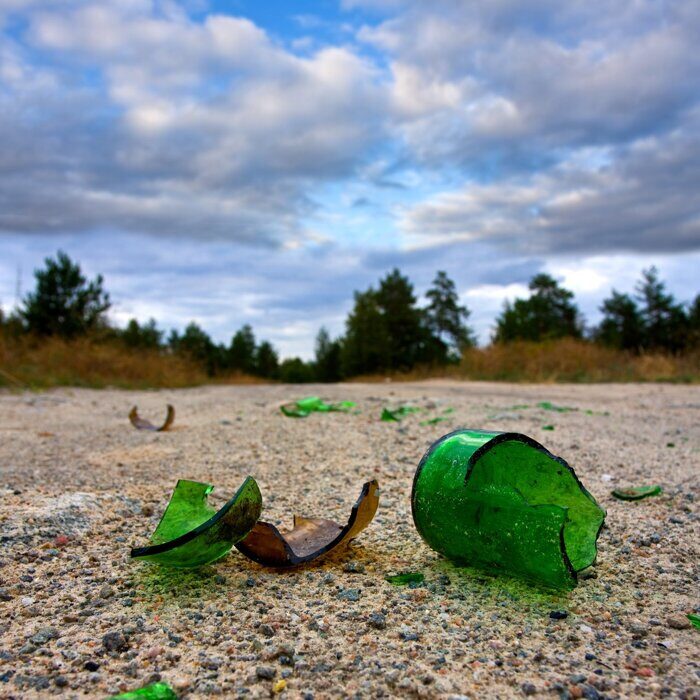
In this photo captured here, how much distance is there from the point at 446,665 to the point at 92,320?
58.0 ft

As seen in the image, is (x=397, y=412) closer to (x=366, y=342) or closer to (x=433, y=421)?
(x=433, y=421)

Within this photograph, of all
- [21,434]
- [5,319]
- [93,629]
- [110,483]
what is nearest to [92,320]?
[5,319]

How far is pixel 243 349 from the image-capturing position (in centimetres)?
3744

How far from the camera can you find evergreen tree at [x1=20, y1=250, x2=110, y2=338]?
18703mm

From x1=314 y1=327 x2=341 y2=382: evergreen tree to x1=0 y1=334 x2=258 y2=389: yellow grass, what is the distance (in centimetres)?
2074

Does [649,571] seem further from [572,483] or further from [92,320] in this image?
[92,320]

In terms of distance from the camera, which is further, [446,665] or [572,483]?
[572,483]

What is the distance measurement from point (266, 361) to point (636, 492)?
37216 mm

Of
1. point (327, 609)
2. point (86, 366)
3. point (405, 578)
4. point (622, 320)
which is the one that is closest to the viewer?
point (327, 609)

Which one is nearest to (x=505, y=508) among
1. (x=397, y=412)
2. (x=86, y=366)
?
(x=397, y=412)

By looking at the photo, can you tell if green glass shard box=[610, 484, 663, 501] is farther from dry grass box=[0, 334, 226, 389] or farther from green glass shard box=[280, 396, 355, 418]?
dry grass box=[0, 334, 226, 389]

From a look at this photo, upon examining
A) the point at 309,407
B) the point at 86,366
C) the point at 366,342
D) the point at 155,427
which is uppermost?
the point at 366,342

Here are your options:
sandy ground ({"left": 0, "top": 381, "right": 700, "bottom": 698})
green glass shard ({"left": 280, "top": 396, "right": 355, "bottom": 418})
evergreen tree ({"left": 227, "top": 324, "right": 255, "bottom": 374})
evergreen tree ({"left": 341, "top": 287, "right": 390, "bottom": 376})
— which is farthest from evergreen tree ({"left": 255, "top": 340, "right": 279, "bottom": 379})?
sandy ground ({"left": 0, "top": 381, "right": 700, "bottom": 698})

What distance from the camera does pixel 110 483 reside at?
8.22 feet
